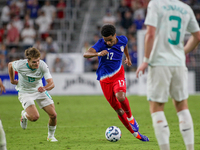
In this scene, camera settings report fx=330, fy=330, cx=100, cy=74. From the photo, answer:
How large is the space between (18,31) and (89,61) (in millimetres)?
4894

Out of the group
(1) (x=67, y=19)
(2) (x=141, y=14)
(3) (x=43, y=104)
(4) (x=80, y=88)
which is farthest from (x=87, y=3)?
(3) (x=43, y=104)

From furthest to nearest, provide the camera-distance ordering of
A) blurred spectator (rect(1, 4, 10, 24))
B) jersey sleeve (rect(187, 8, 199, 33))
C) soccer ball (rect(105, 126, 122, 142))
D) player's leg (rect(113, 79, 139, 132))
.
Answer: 1. blurred spectator (rect(1, 4, 10, 24))
2. player's leg (rect(113, 79, 139, 132))
3. soccer ball (rect(105, 126, 122, 142))
4. jersey sleeve (rect(187, 8, 199, 33))

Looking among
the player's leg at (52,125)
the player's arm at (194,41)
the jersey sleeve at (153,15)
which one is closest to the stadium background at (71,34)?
the player's leg at (52,125)

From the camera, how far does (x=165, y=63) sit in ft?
13.4

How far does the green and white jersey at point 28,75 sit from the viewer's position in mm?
6840

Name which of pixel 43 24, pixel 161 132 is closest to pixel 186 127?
pixel 161 132

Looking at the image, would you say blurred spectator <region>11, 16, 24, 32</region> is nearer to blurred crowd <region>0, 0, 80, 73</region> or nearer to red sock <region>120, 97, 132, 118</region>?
blurred crowd <region>0, 0, 80, 73</region>

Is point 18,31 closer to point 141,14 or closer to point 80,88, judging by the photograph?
point 80,88

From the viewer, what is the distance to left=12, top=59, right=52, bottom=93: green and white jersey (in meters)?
6.84

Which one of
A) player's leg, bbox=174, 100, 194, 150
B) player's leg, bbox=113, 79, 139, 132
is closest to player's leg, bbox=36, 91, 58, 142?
player's leg, bbox=113, 79, 139, 132

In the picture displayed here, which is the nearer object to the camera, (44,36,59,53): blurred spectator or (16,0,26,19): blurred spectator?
(44,36,59,53): blurred spectator

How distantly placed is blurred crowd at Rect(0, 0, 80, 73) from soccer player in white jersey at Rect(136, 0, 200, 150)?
1512cm

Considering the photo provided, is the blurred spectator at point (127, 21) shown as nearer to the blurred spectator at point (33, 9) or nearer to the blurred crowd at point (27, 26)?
the blurred crowd at point (27, 26)

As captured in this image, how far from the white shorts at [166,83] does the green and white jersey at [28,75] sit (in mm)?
3170
